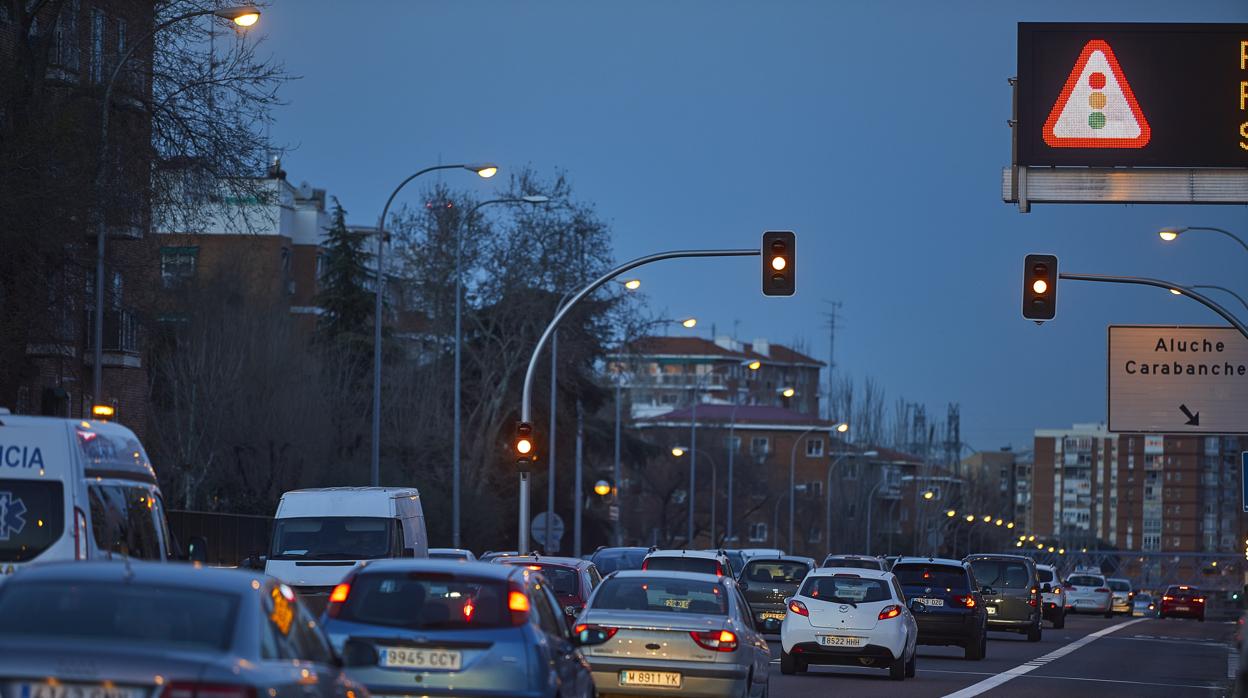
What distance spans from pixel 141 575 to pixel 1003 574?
114 feet

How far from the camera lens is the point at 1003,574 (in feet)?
135

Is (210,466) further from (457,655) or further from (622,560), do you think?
(457,655)

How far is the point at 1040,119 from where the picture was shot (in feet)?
66.2

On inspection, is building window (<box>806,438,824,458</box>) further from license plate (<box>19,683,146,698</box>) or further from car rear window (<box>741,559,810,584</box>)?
license plate (<box>19,683,146,698</box>)

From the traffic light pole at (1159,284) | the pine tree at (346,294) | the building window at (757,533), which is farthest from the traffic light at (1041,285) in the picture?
the building window at (757,533)

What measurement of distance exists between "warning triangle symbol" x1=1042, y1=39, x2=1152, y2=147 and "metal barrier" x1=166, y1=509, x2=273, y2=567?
25.7m

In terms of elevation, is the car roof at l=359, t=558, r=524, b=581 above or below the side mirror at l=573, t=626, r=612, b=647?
above

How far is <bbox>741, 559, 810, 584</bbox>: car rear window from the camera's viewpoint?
115ft

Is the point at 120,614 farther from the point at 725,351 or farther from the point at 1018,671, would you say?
the point at 725,351

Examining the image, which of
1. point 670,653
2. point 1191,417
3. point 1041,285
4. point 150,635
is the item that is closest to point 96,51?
point 1041,285

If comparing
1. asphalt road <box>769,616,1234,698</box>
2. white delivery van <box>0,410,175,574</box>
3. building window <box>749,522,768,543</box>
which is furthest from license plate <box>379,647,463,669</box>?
building window <box>749,522,768,543</box>

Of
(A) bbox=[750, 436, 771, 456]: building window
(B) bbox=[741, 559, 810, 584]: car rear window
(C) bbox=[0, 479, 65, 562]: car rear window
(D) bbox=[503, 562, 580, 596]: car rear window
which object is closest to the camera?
(C) bbox=[0, 479, 65, 562]: car rear window

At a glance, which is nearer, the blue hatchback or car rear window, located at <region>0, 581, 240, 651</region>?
car rear window, located at <region>0, 581, 240, 651</region>

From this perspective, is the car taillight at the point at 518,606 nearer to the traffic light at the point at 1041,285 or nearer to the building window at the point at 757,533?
the traffic light at the point at 1041,285
